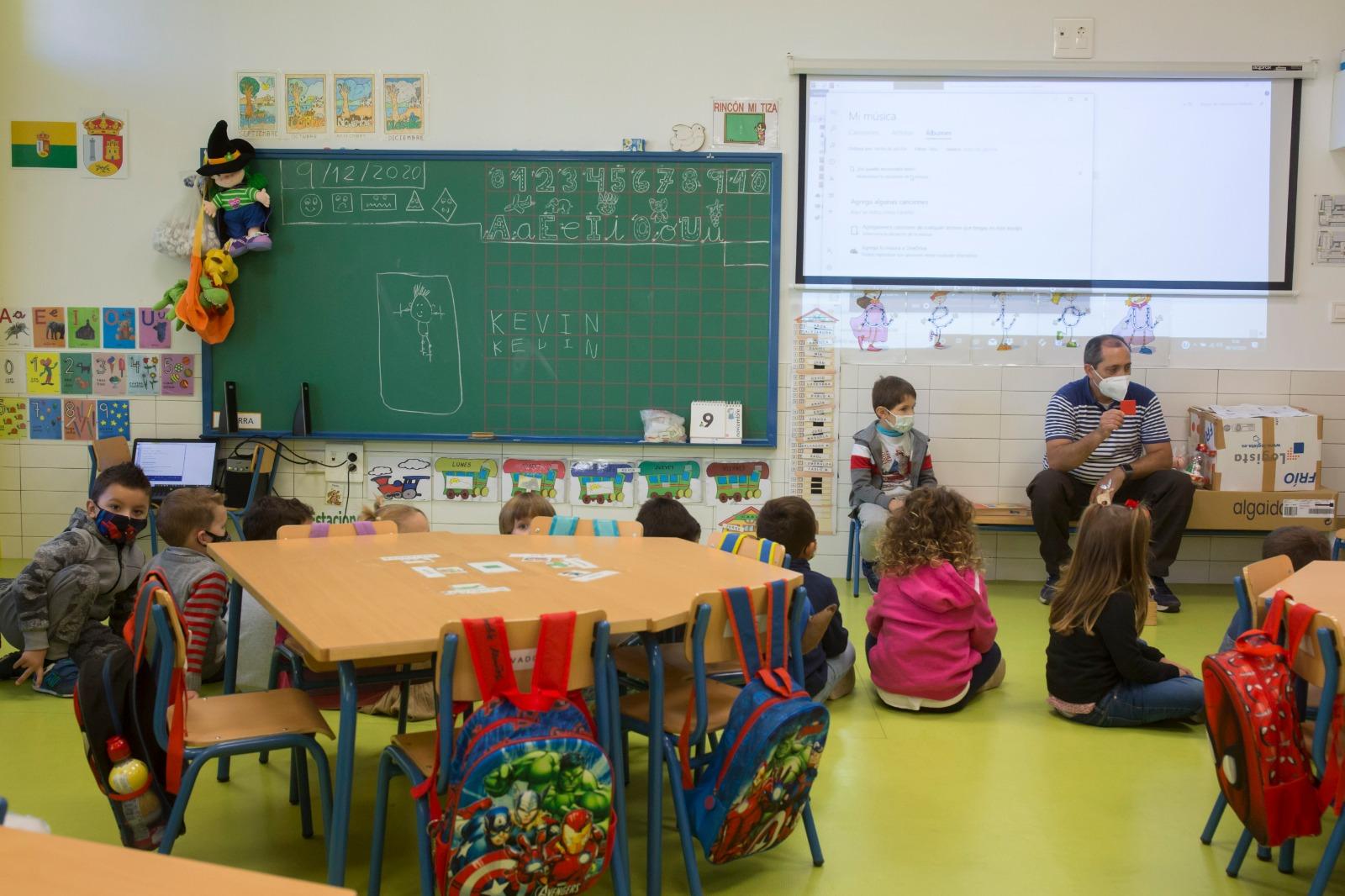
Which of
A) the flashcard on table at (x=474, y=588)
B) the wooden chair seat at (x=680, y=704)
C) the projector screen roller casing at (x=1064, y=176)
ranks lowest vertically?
the wooden chair seat at (x=680, y=704)

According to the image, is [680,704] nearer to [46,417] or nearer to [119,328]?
[119,328]

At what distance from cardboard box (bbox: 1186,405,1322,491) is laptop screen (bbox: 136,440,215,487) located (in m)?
5.11

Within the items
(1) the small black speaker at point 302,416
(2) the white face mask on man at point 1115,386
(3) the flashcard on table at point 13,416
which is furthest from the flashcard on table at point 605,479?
(3) the flashcard on table at point 13,416

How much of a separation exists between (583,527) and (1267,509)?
3.81 m

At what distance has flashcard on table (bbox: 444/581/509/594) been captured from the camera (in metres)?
2.49

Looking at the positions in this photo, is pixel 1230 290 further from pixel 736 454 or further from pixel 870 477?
pixel 736 454

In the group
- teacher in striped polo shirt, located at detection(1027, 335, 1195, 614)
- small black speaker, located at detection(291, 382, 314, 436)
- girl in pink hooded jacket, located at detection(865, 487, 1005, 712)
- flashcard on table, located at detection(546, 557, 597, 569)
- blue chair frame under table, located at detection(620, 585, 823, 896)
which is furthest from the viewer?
small black speaker, located at detection(291, 382, 314, 436)

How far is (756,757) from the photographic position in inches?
91.7

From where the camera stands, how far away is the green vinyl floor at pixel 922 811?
2.59 meters

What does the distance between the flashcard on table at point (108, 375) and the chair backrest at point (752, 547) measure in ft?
13.7

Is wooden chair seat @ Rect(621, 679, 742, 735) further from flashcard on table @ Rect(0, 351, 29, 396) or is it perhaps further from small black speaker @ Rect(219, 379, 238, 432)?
flashcard on table @ Rect(0, 351, 29, 396)

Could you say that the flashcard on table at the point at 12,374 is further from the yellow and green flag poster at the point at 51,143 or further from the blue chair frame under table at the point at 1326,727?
the blue chair frame under table at the point at 1326,727

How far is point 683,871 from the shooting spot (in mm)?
2596

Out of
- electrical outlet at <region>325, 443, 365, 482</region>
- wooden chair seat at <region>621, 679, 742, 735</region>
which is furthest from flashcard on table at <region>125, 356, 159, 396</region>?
wooden chair seat at <region>621, 679, 742, 735</region>
